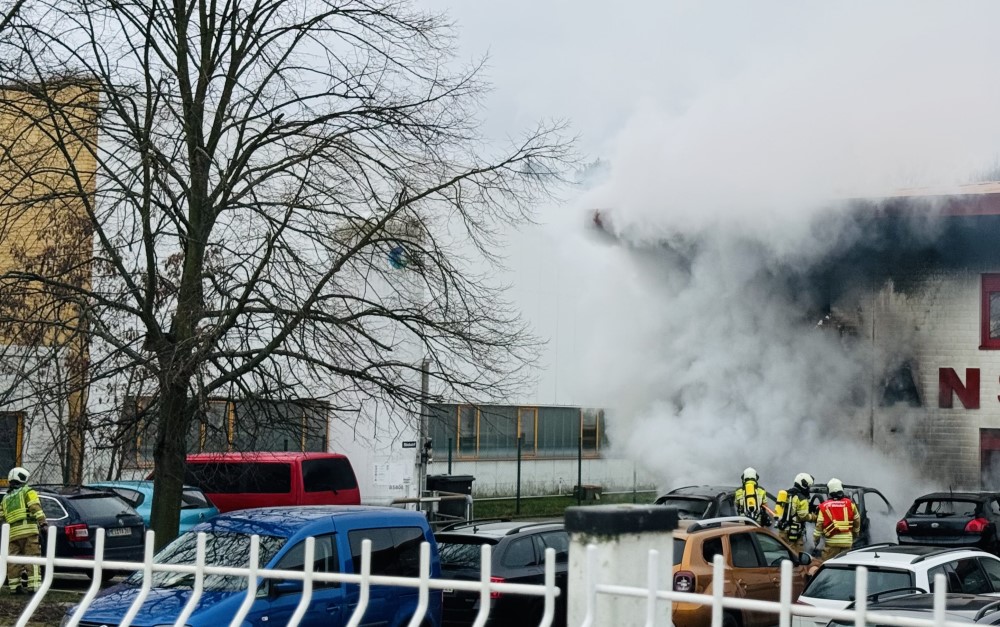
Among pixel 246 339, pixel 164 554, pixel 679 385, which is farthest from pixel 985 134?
pixel 164 554

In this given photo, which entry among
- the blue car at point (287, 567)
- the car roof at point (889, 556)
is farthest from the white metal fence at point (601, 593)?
the car roof at point (889, 556)

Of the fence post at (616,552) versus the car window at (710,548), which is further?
the car window at (710,548)

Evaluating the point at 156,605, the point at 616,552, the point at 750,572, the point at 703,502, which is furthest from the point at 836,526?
the point at 616,552

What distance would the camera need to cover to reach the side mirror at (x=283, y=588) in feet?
30.9

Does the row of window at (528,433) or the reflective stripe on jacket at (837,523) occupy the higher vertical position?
the row of window at (528,433)

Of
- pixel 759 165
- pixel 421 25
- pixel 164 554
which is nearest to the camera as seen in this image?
pixel 164 554

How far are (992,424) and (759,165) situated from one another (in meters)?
7.75

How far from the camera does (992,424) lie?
83.8 ft

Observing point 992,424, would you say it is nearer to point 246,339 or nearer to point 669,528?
point 246,339

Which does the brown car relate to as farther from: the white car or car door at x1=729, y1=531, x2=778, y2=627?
the white car

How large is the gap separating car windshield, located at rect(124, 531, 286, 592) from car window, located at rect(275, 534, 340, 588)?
13 cm

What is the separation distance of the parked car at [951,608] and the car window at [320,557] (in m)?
4.37

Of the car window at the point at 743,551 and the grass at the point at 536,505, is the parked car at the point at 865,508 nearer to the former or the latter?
the car window at the point at 743,551

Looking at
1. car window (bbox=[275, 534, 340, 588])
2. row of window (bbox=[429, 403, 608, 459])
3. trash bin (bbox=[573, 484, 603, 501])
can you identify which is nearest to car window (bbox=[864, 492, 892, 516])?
trash bin (bbox=[573, 484, 603, 501])
